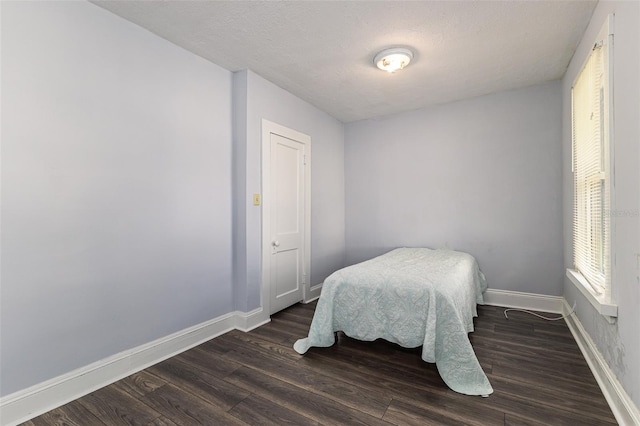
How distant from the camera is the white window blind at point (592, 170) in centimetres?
182

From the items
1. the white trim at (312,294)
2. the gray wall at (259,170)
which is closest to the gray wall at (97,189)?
the gray wall at (259,170)

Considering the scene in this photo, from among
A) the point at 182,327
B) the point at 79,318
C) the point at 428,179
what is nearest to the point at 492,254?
the point at 428,179

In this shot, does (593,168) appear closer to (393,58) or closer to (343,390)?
(393,58)

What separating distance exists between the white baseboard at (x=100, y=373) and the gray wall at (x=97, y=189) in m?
0.05

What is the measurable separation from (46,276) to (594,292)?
343cm

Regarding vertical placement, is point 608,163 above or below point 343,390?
above

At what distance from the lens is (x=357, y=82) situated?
3.20m

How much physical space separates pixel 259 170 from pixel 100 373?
6.62 feet

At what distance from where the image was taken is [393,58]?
8.38 feet

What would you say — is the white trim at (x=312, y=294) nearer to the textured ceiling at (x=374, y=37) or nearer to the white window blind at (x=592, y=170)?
the textured ceiling at (x=374, y=37)

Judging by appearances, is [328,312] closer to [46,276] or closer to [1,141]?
[46,276]

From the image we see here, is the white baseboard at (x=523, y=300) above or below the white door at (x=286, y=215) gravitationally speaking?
below

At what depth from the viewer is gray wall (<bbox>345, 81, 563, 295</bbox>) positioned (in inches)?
130

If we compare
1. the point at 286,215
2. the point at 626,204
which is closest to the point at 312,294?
the point at 286,215
